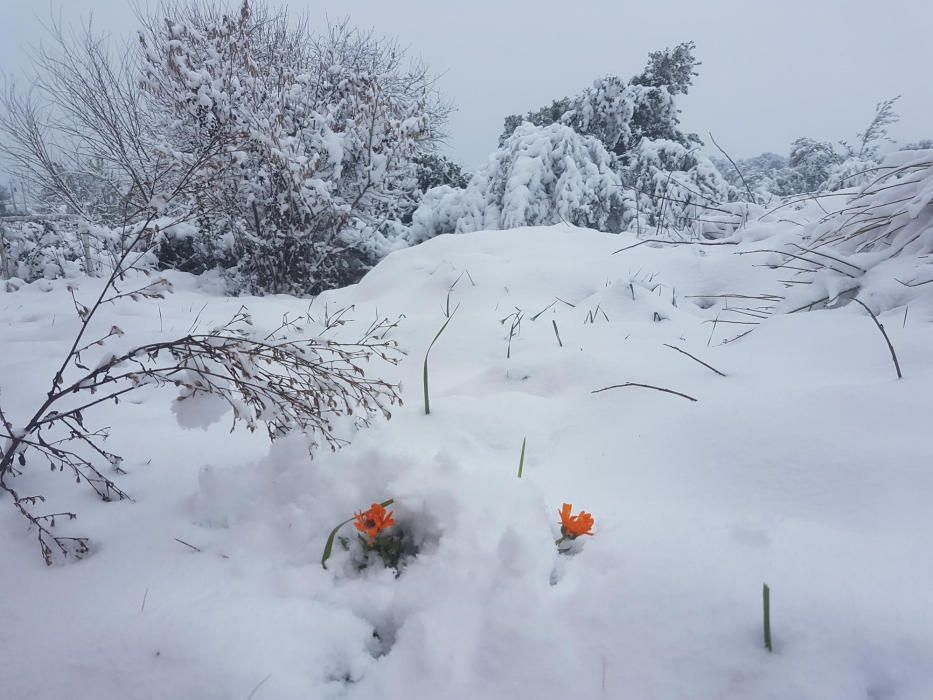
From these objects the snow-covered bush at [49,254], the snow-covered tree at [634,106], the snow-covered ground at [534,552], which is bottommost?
the snow-covered ground at [534,552]

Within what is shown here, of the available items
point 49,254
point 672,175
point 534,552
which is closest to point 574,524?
point 534,552

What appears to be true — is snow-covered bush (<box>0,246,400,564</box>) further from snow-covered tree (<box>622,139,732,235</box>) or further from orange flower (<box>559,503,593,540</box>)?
snow-covered tree (<box>622,139,732,235</box>)

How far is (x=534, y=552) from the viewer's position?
0.77m

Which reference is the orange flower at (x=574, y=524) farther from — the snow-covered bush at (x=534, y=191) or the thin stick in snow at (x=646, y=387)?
A: the snow-covered bush at (x=534, y=191)

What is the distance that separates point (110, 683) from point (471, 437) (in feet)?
2.56

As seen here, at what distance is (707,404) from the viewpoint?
3.99 feet

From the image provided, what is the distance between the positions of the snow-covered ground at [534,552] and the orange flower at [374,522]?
0.18ft

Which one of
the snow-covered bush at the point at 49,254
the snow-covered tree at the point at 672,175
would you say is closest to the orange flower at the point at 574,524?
the snow-covered tree at the point at 672,175

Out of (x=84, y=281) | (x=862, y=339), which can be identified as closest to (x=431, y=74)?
(x=84, y=281)

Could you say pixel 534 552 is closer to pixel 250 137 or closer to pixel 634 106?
pixel 250 137

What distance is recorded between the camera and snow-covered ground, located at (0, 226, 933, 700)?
0.63m

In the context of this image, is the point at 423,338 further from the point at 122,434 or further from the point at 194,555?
the point at 194,555

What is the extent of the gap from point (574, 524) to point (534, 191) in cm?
568

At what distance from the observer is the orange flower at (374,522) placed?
827mm
